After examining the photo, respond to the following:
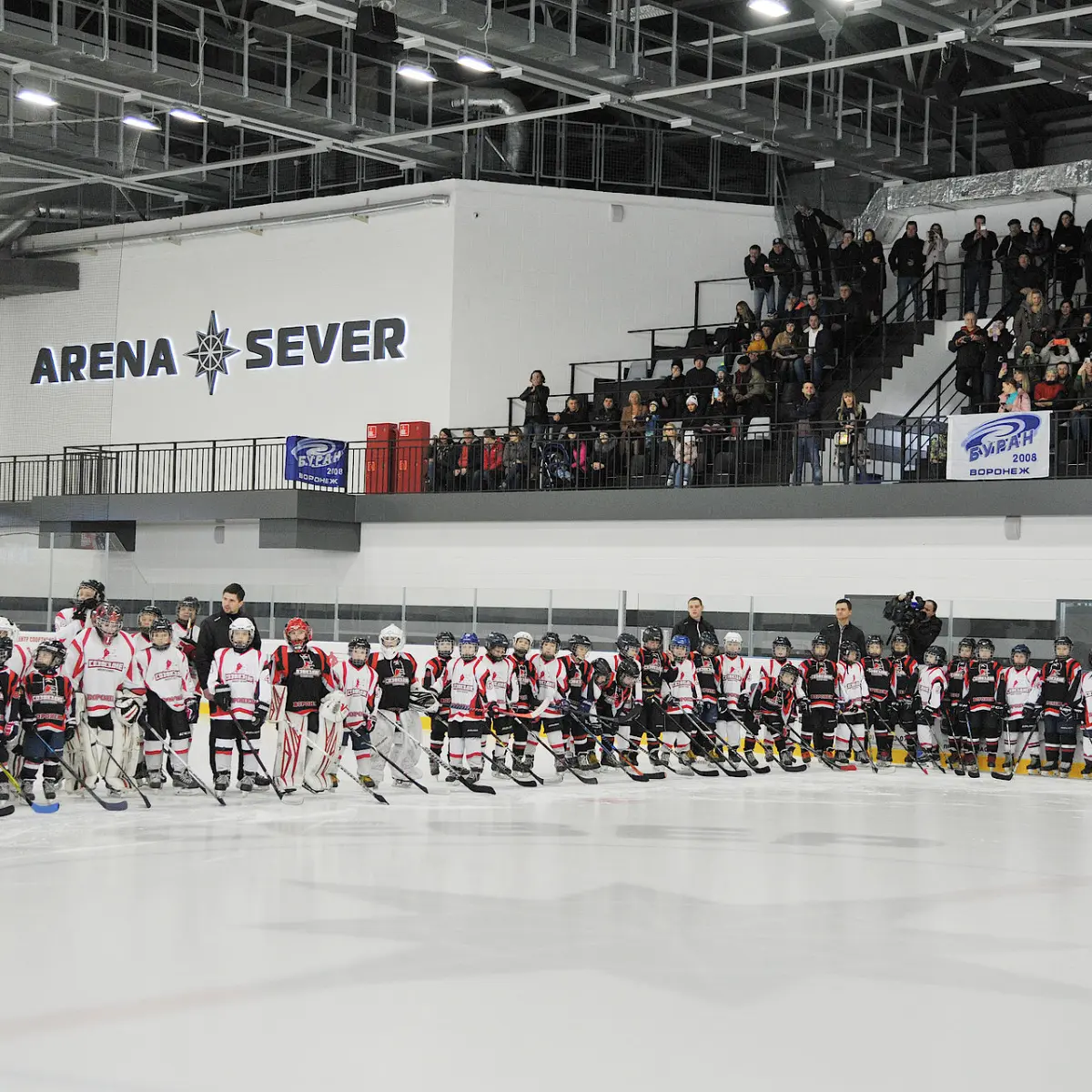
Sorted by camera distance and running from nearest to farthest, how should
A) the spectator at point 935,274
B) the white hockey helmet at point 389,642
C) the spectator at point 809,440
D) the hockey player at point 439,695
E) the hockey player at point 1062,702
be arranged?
1. the white hockey helmet at point 389,642
2. the hockey player at point 439,695
3. the hockey player at point 1062,702
4. the spectator at point 809,440
5. the spectator at point 935,274

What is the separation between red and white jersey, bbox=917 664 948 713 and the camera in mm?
15641

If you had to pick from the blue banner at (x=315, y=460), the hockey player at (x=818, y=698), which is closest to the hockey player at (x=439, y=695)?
the hockey player at (x=818, y=698)

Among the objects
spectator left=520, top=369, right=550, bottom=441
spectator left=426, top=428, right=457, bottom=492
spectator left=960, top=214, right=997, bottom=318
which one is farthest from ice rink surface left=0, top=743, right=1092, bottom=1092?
spectator left=960, top=214, right=997, bottom=318

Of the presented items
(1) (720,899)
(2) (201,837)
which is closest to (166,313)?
(2) (201,837)

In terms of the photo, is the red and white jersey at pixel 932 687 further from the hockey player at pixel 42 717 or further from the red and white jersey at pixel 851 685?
the hockey player at pixel 42 717

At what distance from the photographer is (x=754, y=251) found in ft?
77.5

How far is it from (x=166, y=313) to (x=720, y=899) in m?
21.2

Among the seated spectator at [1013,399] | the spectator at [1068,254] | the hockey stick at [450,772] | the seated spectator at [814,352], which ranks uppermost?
the spectator at [1068,254]

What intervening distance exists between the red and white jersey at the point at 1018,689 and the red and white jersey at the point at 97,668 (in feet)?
28.3

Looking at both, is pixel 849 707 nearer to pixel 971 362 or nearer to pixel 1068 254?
pixel 971 362

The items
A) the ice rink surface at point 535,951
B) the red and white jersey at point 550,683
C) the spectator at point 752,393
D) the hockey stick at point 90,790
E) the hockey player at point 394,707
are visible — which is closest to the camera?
the ice rink surface at point 535,951

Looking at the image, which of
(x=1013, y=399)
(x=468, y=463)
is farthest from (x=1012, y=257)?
(x=468, y=463)

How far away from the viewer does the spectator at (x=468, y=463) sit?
73.8ft

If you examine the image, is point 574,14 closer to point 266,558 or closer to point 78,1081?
point 266,558
